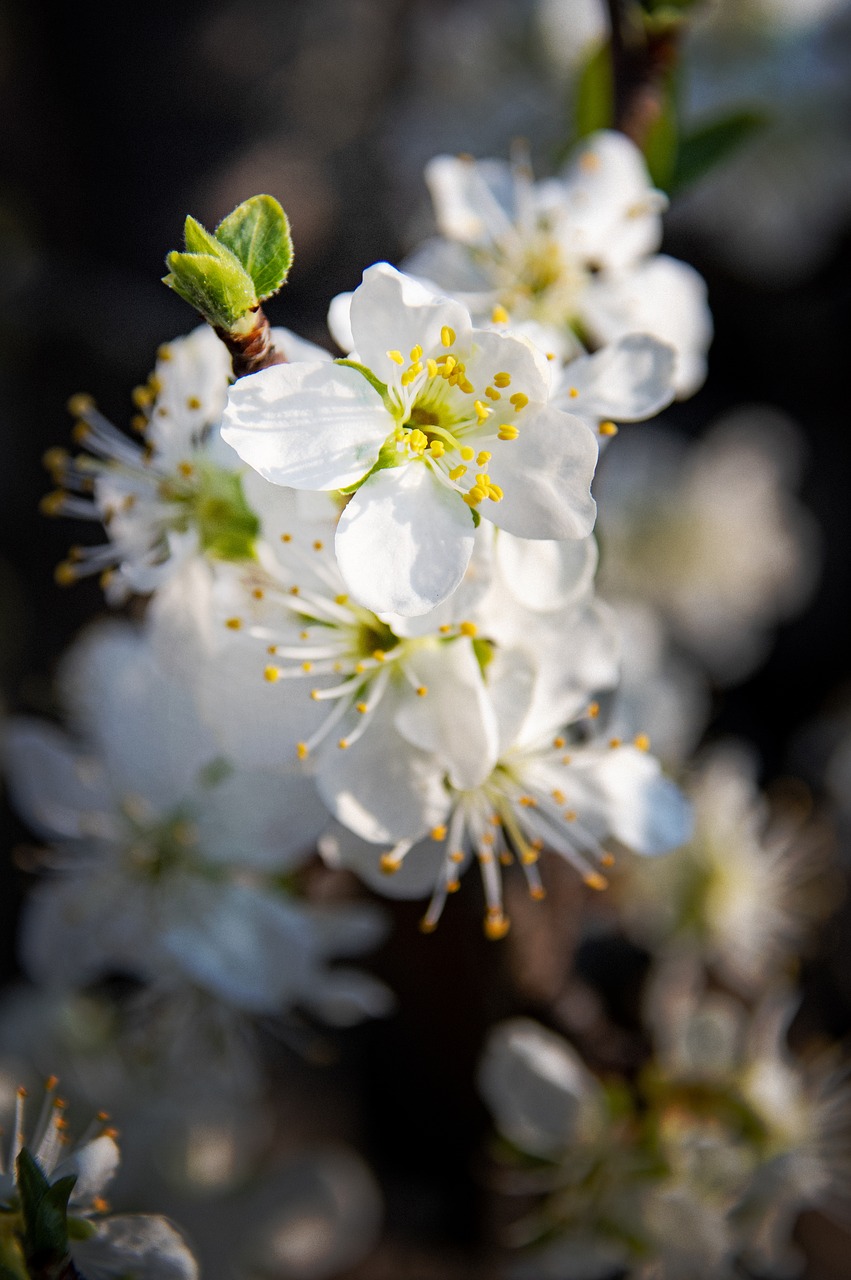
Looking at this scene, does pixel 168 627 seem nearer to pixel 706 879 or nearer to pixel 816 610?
pixel 706 879

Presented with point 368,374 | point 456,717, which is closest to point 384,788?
point 456,717

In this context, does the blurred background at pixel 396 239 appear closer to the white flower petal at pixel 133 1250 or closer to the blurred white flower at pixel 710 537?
the blurred white flower at pixel 710 537

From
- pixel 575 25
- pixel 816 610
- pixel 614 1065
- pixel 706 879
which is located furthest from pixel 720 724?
pixel 575 25

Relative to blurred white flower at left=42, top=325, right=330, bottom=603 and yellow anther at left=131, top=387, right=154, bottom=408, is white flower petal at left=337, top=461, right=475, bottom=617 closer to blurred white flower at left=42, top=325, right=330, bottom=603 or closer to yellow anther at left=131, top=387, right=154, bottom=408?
blurred white flower at left=42, top=325, right=330, bottom=603

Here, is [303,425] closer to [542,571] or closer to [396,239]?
[542,571]

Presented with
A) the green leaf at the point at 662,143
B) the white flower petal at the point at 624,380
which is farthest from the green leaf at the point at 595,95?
the white flower petal at the point at 624,380

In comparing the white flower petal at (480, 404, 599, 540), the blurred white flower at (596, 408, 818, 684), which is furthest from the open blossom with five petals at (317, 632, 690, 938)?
the blurred white flower at (596, 408, 818, 684)
